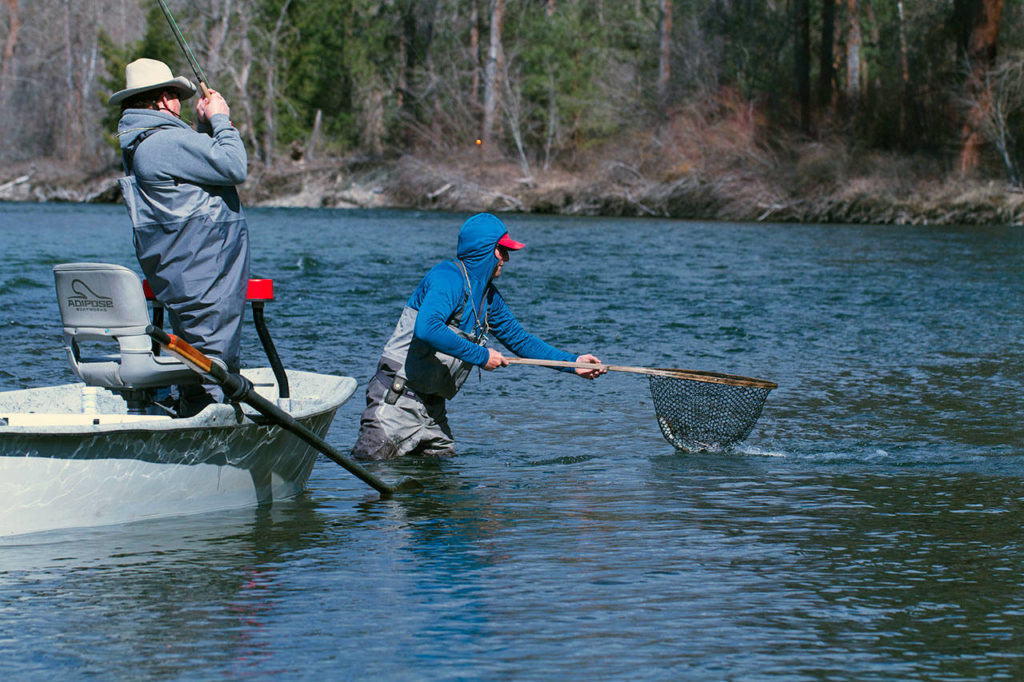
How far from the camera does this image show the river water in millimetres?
4246

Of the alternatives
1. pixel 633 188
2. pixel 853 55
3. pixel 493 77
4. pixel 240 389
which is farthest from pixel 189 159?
pixel 493 77

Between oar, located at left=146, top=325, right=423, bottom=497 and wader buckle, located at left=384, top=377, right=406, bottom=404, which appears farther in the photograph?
wader buckle, located at left=384, top=377, right=406, bottom=404

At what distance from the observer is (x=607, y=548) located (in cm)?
553

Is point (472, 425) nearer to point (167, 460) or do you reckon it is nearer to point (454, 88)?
point (167, 460)

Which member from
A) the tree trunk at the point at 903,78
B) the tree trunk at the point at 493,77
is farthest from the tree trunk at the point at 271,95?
the tree trunk at the point at 903,78

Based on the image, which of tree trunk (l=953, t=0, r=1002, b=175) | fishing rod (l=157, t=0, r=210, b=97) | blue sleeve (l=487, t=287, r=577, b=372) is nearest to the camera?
fishing rod (l=157, t=0, r=210, b=97)

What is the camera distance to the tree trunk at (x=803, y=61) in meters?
40.8

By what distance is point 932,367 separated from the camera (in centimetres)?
1105

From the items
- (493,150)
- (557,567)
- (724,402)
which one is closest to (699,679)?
(557,567)

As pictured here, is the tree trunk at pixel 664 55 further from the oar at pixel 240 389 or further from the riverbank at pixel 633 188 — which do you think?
the oar at pixel 240 389

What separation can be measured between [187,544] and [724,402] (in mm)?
3336

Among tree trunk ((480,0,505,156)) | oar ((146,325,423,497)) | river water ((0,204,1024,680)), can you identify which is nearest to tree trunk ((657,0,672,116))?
tree trunk ((480,0,505,156))

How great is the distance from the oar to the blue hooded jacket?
815 mm

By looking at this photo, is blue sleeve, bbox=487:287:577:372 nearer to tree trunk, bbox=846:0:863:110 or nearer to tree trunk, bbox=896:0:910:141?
tree trunk, bbox=896:0:910:141
